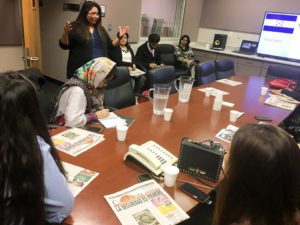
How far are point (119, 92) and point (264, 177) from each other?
1.98 m

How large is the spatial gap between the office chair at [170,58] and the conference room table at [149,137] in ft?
7.33

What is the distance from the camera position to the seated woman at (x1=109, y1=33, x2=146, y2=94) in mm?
3701

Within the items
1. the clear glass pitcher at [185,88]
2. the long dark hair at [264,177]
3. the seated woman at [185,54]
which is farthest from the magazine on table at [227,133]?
the seated woman at [185,54]

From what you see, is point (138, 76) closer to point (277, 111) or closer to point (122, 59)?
point (122, 59)

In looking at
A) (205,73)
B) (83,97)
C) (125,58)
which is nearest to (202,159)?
(83,97)

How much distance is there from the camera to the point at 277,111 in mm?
2455

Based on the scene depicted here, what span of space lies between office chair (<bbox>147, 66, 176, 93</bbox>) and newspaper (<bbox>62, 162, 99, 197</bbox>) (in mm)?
1593

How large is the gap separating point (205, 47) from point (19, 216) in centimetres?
565

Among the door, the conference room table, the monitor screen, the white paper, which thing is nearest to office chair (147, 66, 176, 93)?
the conference room table

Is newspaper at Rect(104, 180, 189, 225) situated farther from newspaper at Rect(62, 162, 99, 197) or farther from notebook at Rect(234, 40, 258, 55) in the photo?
notebook at Rect(234, 40, 258, 55)

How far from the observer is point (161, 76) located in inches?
114

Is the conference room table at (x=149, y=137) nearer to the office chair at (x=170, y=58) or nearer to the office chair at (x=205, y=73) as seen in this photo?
the office chair at (x=205, y=73)

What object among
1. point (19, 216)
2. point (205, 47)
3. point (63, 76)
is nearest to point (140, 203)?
point (19, 216)

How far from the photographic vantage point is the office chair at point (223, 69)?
12.6 feet
